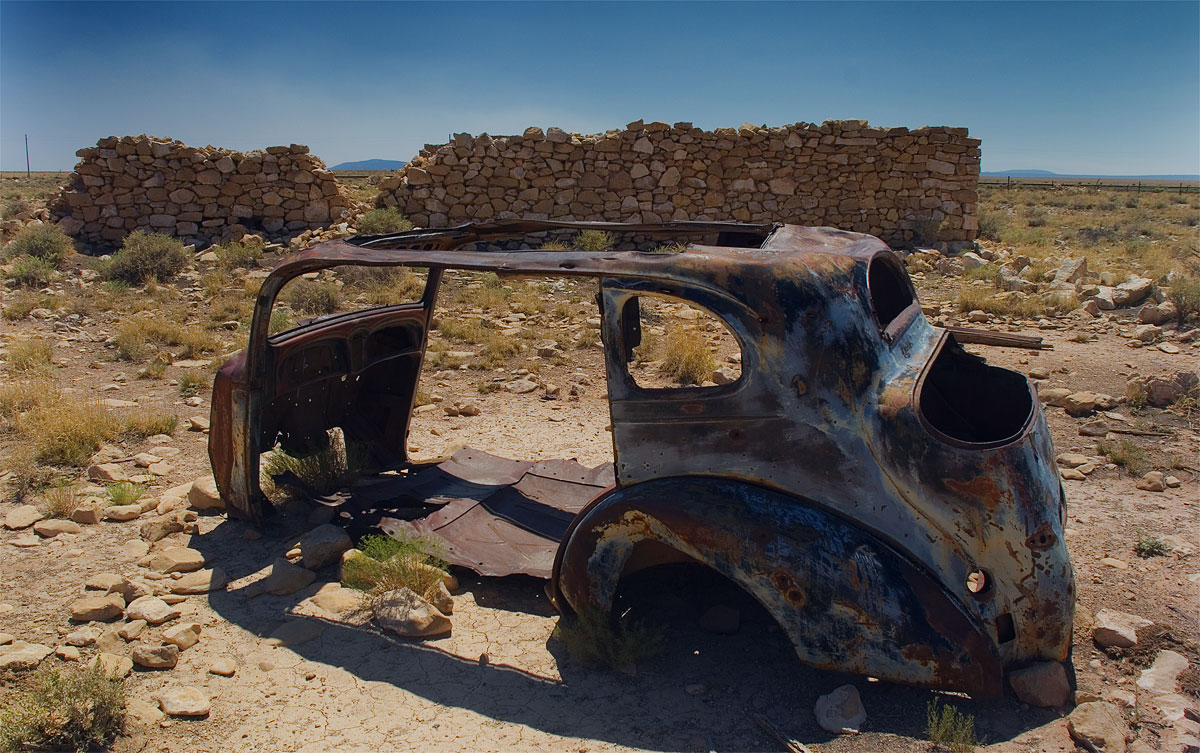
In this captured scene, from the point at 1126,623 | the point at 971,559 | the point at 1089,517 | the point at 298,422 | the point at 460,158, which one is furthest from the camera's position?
the point at 460,158

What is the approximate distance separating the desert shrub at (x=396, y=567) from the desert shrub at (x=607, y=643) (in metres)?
0.89

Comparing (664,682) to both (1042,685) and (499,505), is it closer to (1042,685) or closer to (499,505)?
(1042,685)

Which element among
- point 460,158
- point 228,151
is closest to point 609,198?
point 460,158

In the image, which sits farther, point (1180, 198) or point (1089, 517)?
point (1180, 198)

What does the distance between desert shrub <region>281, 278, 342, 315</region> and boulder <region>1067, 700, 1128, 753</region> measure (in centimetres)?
996

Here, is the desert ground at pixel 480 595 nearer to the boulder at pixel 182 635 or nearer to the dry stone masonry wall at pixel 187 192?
the boulder at pixel 182 635

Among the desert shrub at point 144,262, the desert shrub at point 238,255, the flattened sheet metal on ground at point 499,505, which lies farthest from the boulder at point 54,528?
the desert shrub at point 238,255

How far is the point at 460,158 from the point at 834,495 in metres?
14.3

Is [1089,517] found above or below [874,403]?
below

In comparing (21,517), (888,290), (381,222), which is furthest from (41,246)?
(888,290)

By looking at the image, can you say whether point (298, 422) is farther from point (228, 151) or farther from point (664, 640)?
point (228, 151)

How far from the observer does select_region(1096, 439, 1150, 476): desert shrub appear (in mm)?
5480

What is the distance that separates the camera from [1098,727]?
283cm

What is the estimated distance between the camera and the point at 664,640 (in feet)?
11.7
